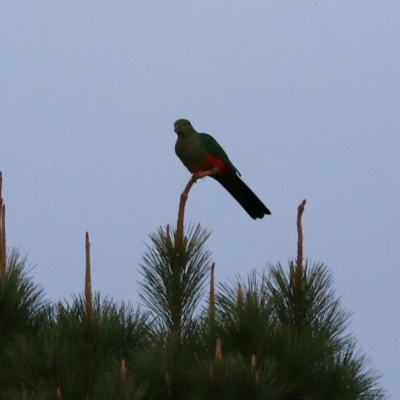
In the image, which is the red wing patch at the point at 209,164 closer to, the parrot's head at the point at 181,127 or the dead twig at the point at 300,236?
the parrot's head at the point at 181,127

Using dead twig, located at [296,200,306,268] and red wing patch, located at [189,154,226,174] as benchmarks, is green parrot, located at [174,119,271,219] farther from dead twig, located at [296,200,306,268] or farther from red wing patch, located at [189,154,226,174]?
dead twig, located at [296,200,306,268]

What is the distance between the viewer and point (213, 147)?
869 cm

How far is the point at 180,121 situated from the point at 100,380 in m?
4.53

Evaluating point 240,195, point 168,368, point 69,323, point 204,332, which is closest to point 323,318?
point 204,332

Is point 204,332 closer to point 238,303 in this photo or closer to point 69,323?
point 238,303

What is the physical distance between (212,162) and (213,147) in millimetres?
158

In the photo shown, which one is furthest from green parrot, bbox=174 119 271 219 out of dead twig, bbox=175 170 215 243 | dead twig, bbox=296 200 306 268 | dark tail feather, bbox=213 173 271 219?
dead twig, bbox=296 200 306 268

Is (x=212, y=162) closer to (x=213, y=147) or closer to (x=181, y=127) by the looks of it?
(x=213, y=147)

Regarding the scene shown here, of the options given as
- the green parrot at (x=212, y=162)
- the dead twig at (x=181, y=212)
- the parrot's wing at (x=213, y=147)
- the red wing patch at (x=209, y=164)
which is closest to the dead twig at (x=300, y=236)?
the dead twig at (x=181, y=212)

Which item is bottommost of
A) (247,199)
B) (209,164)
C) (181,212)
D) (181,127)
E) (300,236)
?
(300,236)

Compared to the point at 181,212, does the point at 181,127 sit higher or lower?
higher

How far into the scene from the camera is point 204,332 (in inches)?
194

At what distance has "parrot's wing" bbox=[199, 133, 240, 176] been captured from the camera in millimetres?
8656

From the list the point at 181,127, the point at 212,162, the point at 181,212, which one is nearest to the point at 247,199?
the point at 212,162
